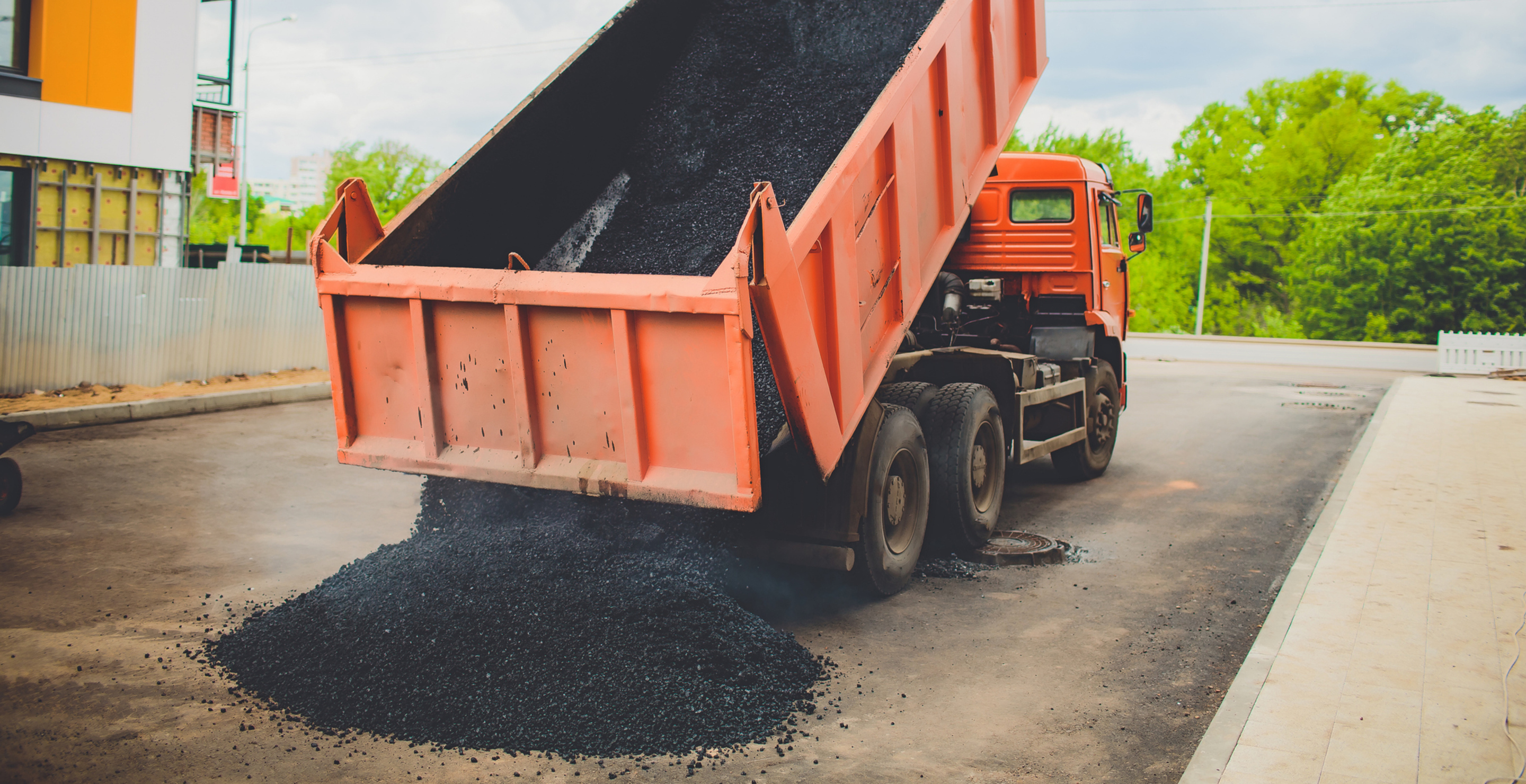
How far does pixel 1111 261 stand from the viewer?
31.6 feet

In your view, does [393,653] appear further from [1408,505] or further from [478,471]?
[1408,505]

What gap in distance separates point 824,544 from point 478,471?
1.84 meters

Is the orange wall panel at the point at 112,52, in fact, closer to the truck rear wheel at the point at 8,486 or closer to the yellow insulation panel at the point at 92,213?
the yellow insulation panel at the point at 92,213

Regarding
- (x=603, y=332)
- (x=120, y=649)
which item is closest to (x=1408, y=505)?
(x=603, y=332)

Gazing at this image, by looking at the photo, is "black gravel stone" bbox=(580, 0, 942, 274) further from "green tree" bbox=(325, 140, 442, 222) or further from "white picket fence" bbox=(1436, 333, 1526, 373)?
"green tree" bbox=(325, 140, 442, 222)

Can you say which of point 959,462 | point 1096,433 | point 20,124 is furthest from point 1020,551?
point 20,124

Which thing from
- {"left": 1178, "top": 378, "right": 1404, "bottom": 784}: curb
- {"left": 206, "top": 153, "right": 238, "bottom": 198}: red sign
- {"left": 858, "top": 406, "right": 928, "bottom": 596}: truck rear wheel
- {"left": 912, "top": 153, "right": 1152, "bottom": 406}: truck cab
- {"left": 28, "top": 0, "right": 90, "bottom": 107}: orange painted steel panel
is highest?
{"left": 206, "top": 153, "right": 238, "bottom": 198}: red sign

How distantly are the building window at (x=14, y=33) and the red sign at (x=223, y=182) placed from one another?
1408 cm

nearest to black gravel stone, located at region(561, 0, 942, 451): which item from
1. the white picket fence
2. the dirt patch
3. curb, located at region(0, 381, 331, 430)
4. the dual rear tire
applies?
the dual rear tire

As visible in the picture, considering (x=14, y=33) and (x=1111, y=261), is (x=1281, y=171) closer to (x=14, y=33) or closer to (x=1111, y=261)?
(x=1111, y=261)

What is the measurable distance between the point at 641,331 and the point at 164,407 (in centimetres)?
999

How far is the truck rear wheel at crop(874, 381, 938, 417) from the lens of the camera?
20.6ft

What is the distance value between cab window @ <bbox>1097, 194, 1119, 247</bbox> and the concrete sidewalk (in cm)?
302

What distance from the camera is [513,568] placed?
5.11 meters
